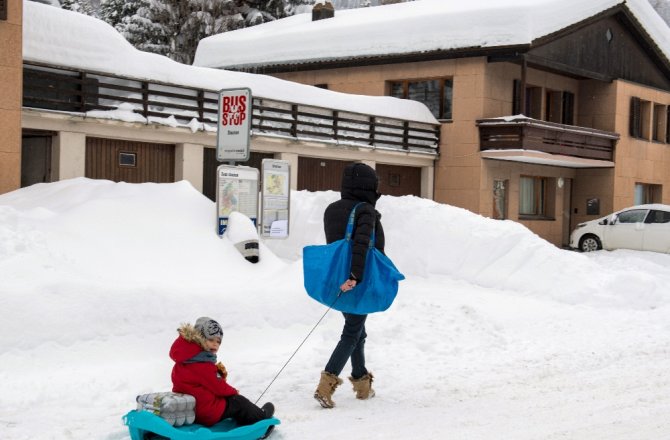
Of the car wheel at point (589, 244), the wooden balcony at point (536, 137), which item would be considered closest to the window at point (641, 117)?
the wooden balcony at point (536, 137)

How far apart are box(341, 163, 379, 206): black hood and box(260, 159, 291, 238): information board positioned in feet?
20.5

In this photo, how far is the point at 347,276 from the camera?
22.2ft

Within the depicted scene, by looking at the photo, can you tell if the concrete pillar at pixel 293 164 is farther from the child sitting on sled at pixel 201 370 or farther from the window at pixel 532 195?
the child sitting on sled at pixel 201 370

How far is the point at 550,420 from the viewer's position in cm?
647

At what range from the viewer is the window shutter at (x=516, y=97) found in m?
26.9

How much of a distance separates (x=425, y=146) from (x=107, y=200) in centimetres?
1569

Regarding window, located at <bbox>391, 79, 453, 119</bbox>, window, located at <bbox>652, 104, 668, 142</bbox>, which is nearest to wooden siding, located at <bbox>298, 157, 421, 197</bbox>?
window, located at <bbox>391, 79, 453, 119</bbox>

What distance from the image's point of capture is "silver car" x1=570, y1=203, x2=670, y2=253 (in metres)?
22.8

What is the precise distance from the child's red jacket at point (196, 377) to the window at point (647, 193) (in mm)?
28440

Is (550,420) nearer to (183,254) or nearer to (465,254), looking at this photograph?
(183,254)

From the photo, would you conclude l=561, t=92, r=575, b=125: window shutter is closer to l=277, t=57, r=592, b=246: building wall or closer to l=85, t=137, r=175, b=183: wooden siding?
l=277, t=57, r=592, b=246: building wall

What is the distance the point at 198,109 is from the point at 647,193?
66.7 ft

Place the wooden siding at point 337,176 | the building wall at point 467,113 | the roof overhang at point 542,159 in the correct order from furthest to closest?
the building wall at point 467,113 → the roof overhang at point 542,159 → the wooden siding at point 337,176

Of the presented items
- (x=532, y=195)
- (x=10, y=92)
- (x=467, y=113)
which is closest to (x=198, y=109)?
(x=10, y=92)
